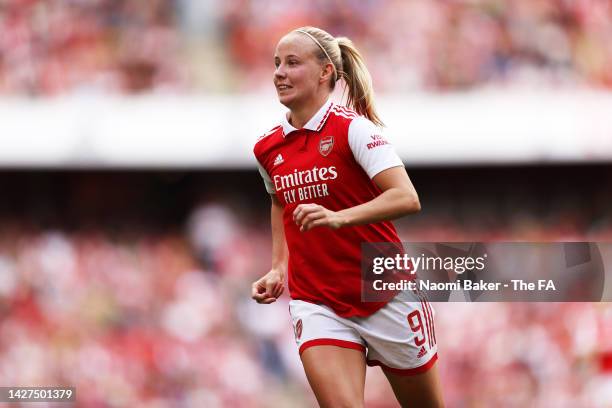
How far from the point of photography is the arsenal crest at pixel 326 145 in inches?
167

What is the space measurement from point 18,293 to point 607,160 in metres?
5.85

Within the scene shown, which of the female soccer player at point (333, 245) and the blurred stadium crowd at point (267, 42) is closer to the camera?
the female soccer player at point (333, 245)

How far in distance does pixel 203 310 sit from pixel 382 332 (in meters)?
6.22

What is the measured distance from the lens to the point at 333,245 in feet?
14.0

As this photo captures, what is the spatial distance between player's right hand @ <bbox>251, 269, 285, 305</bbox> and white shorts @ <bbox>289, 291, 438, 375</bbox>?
0.36 ft

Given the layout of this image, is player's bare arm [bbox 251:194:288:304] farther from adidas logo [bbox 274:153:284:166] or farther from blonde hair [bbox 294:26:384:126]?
blonde hair [bbox 294:26:384:126]

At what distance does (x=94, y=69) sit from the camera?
10570 mm

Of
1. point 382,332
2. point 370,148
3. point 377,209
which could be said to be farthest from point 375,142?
point 382,332

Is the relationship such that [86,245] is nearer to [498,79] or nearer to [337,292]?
[498,79]

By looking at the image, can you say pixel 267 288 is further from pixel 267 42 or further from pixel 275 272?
pixel 267 42

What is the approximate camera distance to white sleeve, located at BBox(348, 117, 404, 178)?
4.05 metres

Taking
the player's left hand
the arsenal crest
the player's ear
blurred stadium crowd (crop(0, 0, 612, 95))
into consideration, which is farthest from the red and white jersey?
blurred stadium crowd (crop(0, 0, 612, 95))

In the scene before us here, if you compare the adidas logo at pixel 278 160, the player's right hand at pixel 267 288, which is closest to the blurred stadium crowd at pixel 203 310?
the player's right hand at pixel 267 288

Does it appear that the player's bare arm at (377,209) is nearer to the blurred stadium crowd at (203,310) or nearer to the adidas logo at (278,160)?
the adidas logo at (278,160)
